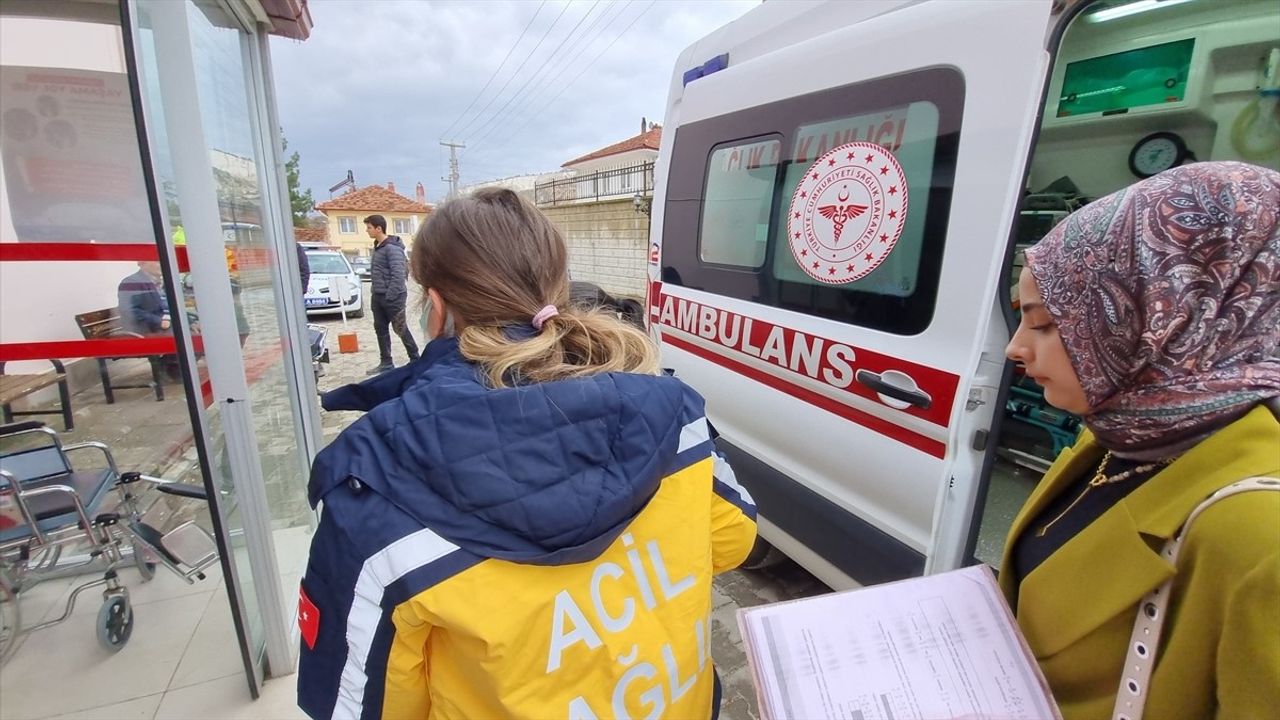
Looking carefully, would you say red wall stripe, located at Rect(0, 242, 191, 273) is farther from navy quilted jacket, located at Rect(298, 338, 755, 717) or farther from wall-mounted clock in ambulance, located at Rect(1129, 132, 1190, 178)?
wall-mounted clock in ambulance, located at Rect(1129, 132, 1190, 178)

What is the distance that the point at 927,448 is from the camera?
5.26ft

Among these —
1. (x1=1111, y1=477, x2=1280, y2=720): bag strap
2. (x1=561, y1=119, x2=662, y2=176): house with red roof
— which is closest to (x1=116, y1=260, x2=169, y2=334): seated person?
(x1=1111, y1=477, x2=1280, y2=720): bag strap

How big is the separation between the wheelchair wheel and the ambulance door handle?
2978 mm

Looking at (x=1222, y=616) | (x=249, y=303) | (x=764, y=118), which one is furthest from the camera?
(x=249, y=303)

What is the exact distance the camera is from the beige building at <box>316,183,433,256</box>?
3034 cm

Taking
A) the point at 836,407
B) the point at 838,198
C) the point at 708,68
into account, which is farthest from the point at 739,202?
the point at 836,407

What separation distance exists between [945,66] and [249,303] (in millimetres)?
2615

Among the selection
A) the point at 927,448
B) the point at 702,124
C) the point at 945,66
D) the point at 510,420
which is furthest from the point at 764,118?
the point at 510,420

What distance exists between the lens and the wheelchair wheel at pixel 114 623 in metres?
2.22

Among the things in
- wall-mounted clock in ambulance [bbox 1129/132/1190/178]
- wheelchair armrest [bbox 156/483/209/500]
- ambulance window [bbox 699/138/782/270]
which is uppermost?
wall-mounted clock in ambulance [bbox 1129/132/1190/178]

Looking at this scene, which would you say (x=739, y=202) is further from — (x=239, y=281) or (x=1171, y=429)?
(x=239, y=281)

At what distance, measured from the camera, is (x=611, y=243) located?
480 inches

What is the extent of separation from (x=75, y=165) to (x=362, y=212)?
36.9 m

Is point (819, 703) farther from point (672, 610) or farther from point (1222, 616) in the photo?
point (1222, 616)
